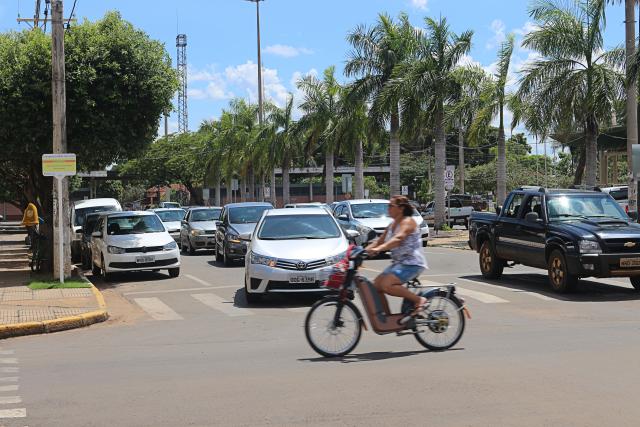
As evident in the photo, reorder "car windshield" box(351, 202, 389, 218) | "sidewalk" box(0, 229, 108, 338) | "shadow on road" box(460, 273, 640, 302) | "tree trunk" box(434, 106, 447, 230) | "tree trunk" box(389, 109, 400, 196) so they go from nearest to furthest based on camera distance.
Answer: "sidewalk" box(0, 229, 108, 338) → "shadow on road" box(460, 273, 640, 302) → "car windshield" box(351, 202, 389, 218) → "tree trunk" box(434, 106, 447, 230) → "tree trunk" box(389, 109, 400, 196)

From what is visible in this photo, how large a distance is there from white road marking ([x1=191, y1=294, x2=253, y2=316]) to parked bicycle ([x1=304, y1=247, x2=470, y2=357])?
3943mm

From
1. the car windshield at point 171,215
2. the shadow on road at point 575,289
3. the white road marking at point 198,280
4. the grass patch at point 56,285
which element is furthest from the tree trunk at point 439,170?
the grass patch at point 56,285

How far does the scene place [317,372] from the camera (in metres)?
7.50

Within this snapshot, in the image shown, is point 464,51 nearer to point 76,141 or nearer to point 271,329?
point 76,141

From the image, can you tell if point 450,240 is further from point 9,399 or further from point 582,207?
point 9,399

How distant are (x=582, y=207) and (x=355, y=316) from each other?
7.72 meters

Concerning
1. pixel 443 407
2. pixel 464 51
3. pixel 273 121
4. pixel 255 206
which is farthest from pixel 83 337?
pixel 273 121

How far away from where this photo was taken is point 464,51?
108 ft

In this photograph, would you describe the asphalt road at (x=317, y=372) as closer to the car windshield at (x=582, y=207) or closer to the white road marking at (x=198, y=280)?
the car windshield at (x=582, y=207)

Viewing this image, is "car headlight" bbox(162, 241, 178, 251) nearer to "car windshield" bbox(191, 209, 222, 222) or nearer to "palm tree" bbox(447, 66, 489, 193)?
"car windshield" bbox(191, 209, 222, 222)

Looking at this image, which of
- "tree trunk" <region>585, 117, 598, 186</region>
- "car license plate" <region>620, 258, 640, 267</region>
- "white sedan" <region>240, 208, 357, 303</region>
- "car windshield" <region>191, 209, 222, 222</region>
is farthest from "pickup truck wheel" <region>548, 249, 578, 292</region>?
"car windshield" <region>191, 209, 222, 222</region>

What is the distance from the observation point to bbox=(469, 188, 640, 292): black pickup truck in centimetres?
1266

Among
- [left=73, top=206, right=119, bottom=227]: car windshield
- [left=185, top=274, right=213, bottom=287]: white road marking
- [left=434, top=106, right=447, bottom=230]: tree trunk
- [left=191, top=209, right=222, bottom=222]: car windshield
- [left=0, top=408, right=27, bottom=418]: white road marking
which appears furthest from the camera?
[left=434, top=106, right=447, bottom=230]: tree trunk

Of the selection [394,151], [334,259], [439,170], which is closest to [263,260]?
[334,259]
